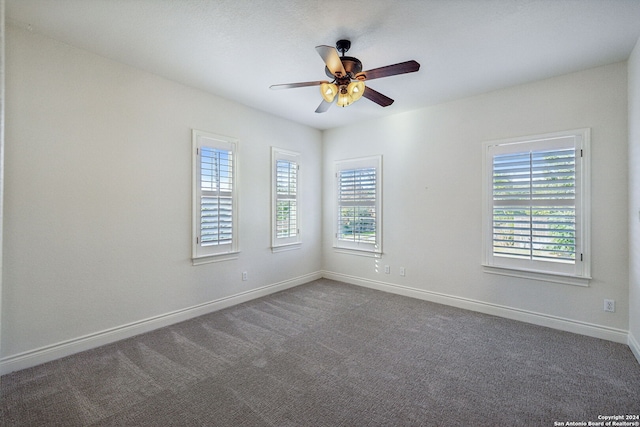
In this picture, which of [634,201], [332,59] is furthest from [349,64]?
[634,201]

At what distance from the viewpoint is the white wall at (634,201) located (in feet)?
8.35

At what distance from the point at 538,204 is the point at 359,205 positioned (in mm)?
2435

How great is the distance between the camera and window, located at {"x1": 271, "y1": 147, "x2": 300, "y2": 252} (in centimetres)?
450

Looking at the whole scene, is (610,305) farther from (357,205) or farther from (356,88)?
(356,88)

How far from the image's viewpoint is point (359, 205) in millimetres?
4848

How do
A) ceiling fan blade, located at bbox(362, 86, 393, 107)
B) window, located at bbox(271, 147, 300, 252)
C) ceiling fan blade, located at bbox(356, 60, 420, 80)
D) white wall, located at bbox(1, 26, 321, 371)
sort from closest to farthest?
ceiling fan blade, located at bbox(356, 60, 420, 80), white wall, located at bbox(1, 26, 321, 371), ceiling fan blade, located at bbox(362, 86, 393, 107), window, located at bbox(271, 147, 300, 252)

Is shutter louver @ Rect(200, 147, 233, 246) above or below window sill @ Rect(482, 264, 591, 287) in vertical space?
above

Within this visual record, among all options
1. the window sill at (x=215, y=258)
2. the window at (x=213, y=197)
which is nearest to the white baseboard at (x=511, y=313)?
the window sill at (x=215, y=258)

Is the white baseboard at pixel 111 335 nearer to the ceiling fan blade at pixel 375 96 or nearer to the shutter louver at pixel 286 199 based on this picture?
the shutter louver at pixel 286 199

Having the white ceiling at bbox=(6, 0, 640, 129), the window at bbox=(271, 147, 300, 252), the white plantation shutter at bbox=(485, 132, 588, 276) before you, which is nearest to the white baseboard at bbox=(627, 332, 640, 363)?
the white plantation shutter at bbox=(485, 132, 588, 276)

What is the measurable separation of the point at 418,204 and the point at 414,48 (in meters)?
2.20

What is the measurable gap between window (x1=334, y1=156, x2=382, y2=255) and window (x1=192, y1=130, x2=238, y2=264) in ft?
6.39

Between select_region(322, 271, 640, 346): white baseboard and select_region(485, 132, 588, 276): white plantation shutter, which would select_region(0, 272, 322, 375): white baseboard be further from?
select_region(485, 132, 588, 276): white plantation shutter

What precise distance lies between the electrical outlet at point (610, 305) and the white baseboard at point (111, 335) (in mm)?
4065
